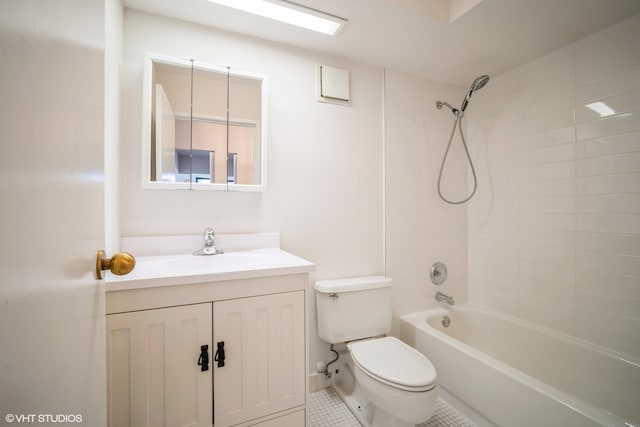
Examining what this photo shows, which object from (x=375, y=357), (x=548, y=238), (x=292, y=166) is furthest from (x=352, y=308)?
(x=548, y=238)

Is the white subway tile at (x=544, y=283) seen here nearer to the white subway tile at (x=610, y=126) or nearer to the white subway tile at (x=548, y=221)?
the white subway tile at (x=548, y=221)

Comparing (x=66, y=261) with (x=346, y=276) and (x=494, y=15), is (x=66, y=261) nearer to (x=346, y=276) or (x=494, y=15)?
(x=346, y=276)

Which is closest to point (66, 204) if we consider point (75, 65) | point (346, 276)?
point (75, 65)

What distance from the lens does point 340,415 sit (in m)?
1.44

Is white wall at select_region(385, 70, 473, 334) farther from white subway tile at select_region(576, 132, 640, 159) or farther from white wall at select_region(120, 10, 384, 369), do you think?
white subway tile at select_region(576, 132, 640, 159)

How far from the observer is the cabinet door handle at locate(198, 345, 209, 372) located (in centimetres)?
94

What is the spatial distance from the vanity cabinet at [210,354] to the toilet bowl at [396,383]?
324 mm

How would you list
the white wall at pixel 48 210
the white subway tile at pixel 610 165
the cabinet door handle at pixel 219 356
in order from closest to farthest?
1. the white wall at pixel 48 210
2. the cabinet door handle at pixel 219 356
3. the white subway tile at pixel 610 165

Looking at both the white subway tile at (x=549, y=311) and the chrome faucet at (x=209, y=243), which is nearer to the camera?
the chrome faucet at (x=209, y=243)

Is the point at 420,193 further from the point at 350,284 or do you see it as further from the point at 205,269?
the point at 205,269

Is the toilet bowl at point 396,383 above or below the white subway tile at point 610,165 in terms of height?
below

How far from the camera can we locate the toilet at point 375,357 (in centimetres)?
109

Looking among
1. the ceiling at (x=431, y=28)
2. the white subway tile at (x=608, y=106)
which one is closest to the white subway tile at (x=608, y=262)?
the white subway tile at (x=608, y=106)

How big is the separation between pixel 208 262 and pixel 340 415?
1.15 meters
